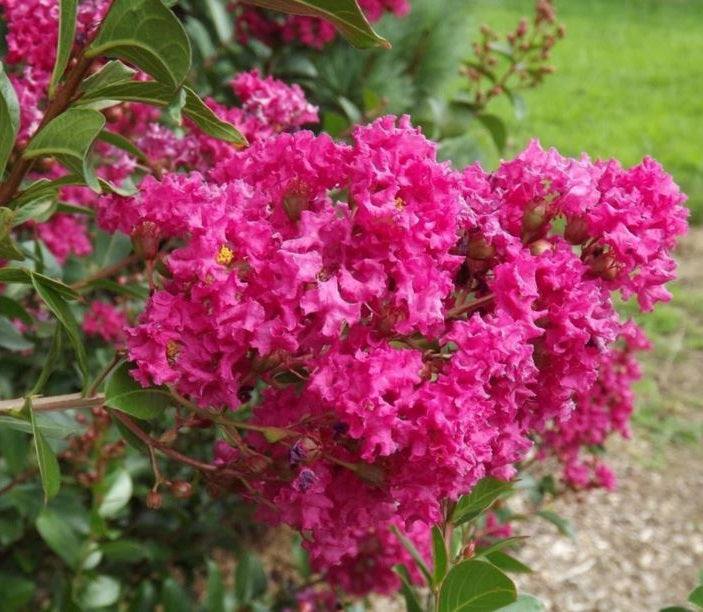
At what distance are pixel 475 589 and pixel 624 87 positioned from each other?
6.98 meters

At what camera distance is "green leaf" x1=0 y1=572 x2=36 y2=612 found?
1.64 metres

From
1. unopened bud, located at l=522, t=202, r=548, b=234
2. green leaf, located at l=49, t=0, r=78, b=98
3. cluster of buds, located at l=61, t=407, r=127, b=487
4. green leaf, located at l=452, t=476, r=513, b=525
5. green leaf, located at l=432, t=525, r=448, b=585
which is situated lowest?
cluster of buds, located at l=61, t=407, r=127, b=487

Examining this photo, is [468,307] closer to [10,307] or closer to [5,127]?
[5,127]

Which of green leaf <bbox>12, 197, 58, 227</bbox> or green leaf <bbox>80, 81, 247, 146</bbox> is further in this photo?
green leaf <bbox>12, 197, 58, 227</bbox>

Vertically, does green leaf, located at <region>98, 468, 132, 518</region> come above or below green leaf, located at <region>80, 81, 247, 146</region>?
below

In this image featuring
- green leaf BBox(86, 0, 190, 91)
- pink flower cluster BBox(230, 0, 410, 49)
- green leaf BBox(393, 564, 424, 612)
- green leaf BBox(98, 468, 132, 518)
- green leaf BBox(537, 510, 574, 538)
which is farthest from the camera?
pink flower cluster BBox(230, 0, 410, 49)

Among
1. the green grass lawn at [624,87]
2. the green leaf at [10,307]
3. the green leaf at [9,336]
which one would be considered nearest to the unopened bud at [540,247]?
the green leaf at [10,307]

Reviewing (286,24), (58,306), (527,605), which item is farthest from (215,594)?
(286,24)

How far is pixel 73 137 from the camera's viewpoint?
0.88 m

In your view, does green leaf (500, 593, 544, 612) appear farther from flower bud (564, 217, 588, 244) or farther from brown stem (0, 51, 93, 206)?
brown stem (0, 51, 93, 206)

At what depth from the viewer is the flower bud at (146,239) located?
971mm

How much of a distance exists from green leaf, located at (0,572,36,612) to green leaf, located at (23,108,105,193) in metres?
0.98

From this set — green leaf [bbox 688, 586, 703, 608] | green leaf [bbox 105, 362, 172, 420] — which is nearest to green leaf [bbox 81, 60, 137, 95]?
green leaf [bbox 105, 362, 172, 420]

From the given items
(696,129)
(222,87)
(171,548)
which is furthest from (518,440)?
(696,129)
